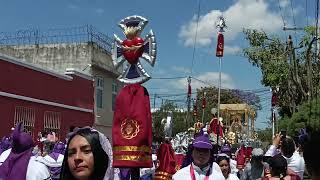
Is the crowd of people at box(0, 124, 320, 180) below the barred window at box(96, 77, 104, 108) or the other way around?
below

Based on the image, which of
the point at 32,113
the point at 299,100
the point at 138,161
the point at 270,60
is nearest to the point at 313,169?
the point at 138,161

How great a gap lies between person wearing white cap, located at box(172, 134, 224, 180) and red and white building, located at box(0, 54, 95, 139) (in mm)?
14330

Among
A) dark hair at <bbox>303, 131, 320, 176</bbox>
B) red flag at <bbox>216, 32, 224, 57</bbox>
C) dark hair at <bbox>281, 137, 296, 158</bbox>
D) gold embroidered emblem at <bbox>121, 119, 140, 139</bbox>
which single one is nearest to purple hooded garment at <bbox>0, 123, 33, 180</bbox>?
gold embroidered emblem at <bbox>121, 119, 140, 139</bbox>

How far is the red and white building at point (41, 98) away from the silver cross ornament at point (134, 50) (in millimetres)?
14208

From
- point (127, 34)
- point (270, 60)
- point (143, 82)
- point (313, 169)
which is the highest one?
point (270, 60)

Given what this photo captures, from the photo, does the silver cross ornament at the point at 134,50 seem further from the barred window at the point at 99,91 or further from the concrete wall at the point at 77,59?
the barred window at the point at 99,91

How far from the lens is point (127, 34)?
21.1 ft

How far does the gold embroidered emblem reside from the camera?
5.97 meters

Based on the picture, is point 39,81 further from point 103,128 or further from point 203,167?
point 203,167

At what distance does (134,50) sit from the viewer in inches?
249

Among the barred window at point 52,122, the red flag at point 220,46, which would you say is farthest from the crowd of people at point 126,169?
the barred window at point 52,122

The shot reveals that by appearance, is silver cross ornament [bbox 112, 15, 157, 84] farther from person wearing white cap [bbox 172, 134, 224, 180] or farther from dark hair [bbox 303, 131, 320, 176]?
dark hair [bbox 303, 131, 320, 176]

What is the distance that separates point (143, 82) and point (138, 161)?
0.90 metres

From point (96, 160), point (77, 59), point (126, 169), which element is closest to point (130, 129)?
point (126, 169)
